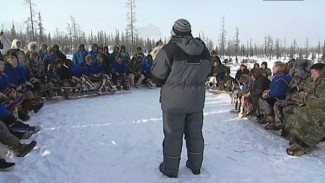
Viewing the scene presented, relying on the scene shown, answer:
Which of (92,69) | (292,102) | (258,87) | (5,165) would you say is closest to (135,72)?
(92,69)

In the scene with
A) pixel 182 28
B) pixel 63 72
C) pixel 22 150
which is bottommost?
pixel 22 150

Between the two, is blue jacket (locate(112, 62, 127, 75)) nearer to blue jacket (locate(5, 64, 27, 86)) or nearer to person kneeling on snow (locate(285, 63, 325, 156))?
blue jacket (locate(5, 64, 27, 86))

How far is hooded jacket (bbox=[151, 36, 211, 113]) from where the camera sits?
121 inches

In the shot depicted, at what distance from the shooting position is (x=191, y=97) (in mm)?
3180

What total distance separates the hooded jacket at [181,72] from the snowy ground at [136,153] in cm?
86

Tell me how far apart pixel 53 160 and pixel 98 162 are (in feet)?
1.92

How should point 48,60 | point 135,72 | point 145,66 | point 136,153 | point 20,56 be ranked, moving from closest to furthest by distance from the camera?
point 136,153 → point 20,56 → point 48,60 → point 135,72 → point 145,66

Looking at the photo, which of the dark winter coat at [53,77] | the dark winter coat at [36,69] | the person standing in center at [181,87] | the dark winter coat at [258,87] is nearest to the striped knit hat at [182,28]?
the person standing in center at [181,87]

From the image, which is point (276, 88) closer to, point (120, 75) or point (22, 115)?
point (22, 115)

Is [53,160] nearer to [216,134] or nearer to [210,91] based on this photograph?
[216,134]

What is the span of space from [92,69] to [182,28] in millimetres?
6088

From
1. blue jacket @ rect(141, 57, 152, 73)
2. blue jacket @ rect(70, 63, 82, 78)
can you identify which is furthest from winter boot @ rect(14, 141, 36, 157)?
blue jacket @ rect(141, 57, 152, 73)

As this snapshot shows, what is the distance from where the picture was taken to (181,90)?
3154 millimetres

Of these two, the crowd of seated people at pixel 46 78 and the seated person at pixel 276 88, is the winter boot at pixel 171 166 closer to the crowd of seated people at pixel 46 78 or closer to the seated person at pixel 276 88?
the crowd of seated people at pixel 46 78
